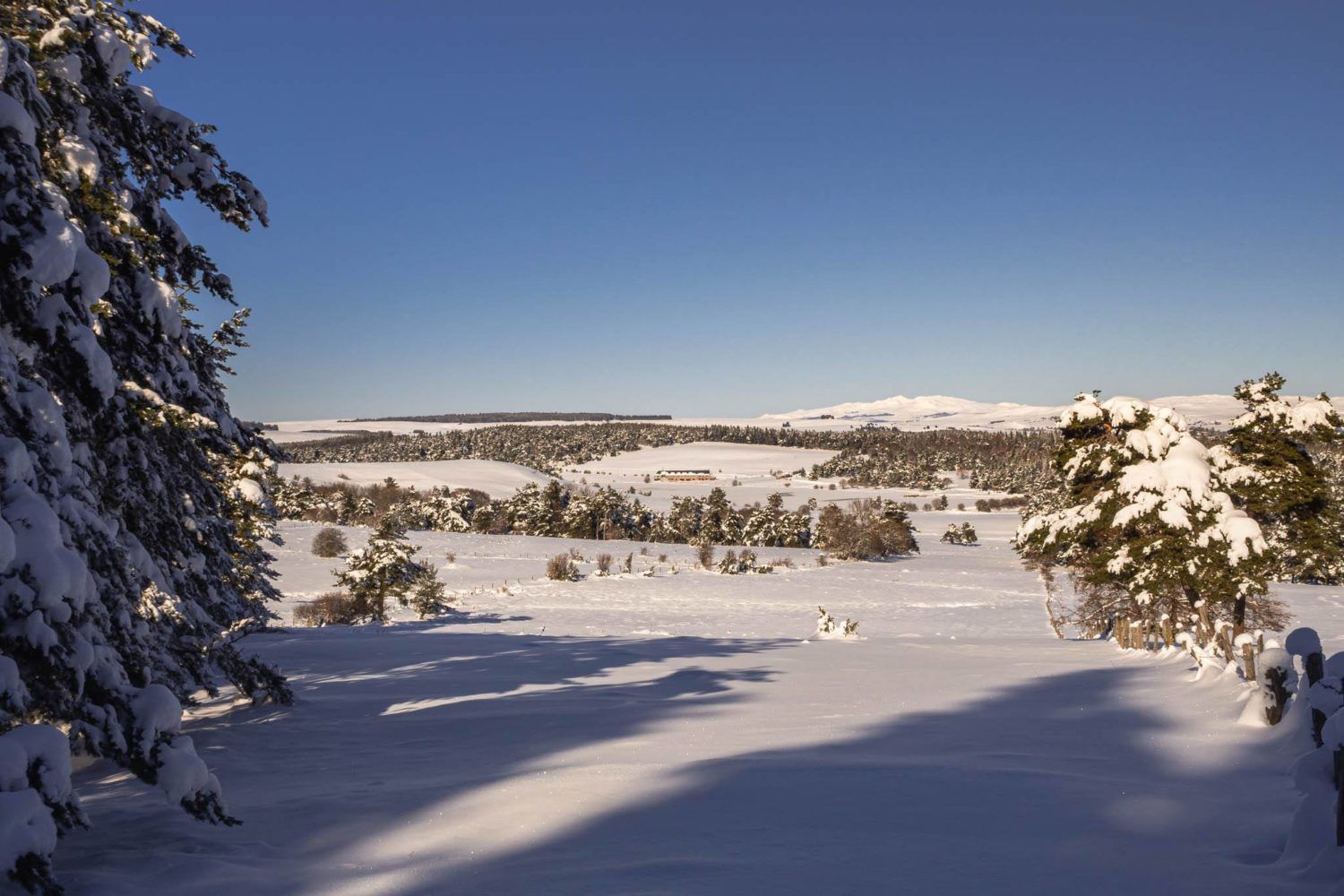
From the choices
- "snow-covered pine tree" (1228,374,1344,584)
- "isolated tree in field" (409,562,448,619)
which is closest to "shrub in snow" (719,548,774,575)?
"isolated tree in field" (409,562,448,619)

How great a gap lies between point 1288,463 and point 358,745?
69.5 ft

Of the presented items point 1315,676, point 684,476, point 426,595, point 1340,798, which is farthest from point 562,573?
point 684,476

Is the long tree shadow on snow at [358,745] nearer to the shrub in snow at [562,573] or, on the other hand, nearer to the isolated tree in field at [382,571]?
the isolated tree in field at [382,571]

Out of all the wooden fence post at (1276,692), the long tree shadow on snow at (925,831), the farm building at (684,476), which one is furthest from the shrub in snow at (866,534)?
→ the farm building at (684,476)

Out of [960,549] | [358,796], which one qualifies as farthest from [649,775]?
[960,549]

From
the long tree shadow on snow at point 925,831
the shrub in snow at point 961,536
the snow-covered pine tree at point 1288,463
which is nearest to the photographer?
the long tree shadow on snow at point 925,831

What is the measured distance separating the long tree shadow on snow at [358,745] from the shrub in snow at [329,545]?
122 ft

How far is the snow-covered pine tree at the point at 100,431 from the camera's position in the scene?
11.3ft

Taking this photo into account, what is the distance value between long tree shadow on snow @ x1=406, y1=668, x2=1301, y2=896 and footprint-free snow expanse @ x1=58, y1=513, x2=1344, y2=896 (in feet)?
0.06

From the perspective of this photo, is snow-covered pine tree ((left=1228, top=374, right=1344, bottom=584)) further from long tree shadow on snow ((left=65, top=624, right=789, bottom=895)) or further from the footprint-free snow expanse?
long tree shadow on snow ((left=65, top=624, right=789, bottom=895))

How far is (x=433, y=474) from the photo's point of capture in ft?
429

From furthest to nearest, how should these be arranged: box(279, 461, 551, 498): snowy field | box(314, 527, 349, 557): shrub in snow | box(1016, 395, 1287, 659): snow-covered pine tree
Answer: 1. box(279, 461, 551, 498): snowy field
2. box(314, 527, 349, 557): shrub in snow
3. box(1016, 395, 1287, 659): snow-covered pine tree

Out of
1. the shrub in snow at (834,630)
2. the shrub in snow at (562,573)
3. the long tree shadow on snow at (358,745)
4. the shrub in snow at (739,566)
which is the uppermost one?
the long tree shadow on snow at (358,745)

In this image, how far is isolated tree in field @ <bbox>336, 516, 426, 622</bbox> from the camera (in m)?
26.7
